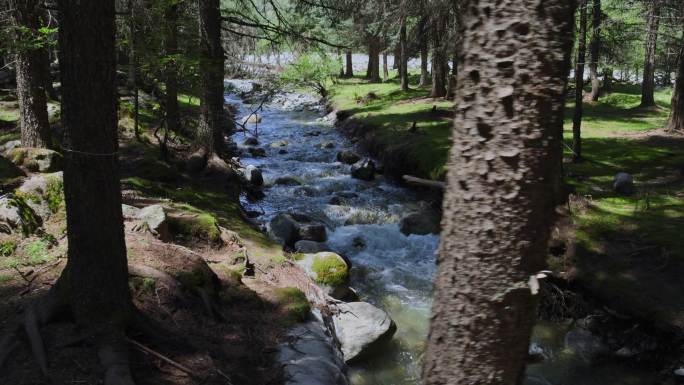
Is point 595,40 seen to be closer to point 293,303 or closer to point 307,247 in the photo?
point 307,247

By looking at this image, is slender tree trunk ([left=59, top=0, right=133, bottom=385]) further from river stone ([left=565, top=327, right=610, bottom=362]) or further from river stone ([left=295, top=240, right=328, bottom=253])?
river stone ([left=565, top=327, right=610, bottom=362])

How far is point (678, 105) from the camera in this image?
15727 mm

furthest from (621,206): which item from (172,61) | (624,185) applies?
(172,61)

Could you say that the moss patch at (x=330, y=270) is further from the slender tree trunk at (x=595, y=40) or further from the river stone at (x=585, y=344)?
the slender tree trunk at (x=595, y=40)

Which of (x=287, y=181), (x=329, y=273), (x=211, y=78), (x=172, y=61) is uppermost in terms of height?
(x=172, y=61)

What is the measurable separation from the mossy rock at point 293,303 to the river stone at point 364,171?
883cm

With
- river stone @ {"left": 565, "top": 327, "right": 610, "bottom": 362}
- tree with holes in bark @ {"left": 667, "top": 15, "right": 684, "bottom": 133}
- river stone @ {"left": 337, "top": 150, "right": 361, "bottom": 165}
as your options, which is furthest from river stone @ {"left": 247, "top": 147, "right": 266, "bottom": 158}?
tree with holes in bark @ {"left": 667, "top": 15, "right": 684, "bottom": 133}

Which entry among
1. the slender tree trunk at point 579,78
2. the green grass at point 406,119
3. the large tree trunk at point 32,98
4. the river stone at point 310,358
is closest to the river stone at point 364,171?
the green grass at point 406,119

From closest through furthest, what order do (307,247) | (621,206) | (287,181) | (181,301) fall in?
(181,301) < (621,206) < (307,247) < (287,181)

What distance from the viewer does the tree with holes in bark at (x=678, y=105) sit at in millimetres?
15445

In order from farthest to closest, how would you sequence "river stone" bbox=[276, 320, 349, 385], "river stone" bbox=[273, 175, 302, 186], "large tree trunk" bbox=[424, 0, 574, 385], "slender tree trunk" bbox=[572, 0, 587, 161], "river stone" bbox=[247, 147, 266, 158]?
1. "river stone" bbox=[247, 147, 266, 158]
2. "river stone" bbox=[273, 175, 302, 186]
3. "slender tree trunk" bbox=[572, 0, 587, 161]
4. "river stone" bbox=[276, 320, 349, 385]
5. "large tree trunk" bbox=[424, 0, 574, 385]

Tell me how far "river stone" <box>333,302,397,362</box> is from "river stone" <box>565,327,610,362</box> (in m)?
2.54

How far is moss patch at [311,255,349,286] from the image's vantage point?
7867mm

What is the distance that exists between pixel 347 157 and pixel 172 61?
8.08 metres
